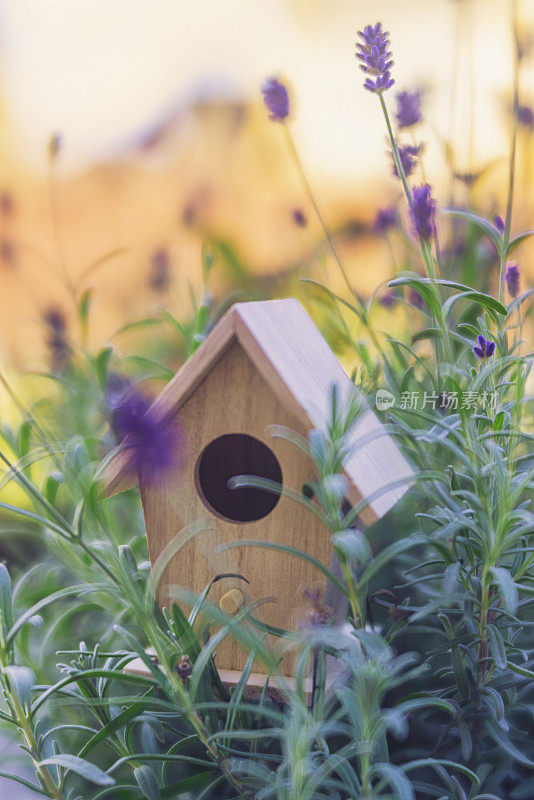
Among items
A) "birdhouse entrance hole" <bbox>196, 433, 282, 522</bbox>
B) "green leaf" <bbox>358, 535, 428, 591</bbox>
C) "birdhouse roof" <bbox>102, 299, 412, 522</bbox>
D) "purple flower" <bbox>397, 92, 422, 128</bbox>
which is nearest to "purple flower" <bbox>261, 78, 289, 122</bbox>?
"purple flower" <bbox>397, 92, 422, 128</bbox>

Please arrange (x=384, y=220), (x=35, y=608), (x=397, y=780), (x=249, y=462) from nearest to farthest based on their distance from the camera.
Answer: (x=397, y=780) < (x=35, y=608) < (x=249, y=462) < (x=384, y=220)

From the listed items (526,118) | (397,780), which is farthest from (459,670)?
(526,118)

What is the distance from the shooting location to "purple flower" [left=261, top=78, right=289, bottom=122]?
2.61 feet

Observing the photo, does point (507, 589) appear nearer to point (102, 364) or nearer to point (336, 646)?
point (336, 646)

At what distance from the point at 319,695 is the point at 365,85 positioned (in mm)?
495

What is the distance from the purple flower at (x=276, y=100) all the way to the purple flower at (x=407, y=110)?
0.38 ft

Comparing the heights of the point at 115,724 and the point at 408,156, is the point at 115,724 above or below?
below

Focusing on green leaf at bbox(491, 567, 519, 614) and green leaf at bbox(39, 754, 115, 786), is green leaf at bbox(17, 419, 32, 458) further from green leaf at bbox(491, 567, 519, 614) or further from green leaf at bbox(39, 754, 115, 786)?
green leaf at bbox(491, 567, 519, 614)

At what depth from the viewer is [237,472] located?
28.6 inches

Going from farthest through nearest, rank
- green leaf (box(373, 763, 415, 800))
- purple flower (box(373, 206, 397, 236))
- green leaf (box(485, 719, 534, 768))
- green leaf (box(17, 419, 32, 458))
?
purple flower (box(373, 206, 397, 236)), green leaf (box(17, 419, 32, 458)), green leaf (box(485, 719, 534, 768)), green leaf (box(373, 763, 415, 800))

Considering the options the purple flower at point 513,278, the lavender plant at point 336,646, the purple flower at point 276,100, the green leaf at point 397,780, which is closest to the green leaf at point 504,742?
the lavender plant at point 336,646

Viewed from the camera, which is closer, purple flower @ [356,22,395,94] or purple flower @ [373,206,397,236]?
purple flower @ [356,22,395,94]

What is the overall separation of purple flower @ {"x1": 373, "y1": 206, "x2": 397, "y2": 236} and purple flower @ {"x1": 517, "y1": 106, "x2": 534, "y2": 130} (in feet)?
0.68

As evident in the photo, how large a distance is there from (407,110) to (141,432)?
44cm
